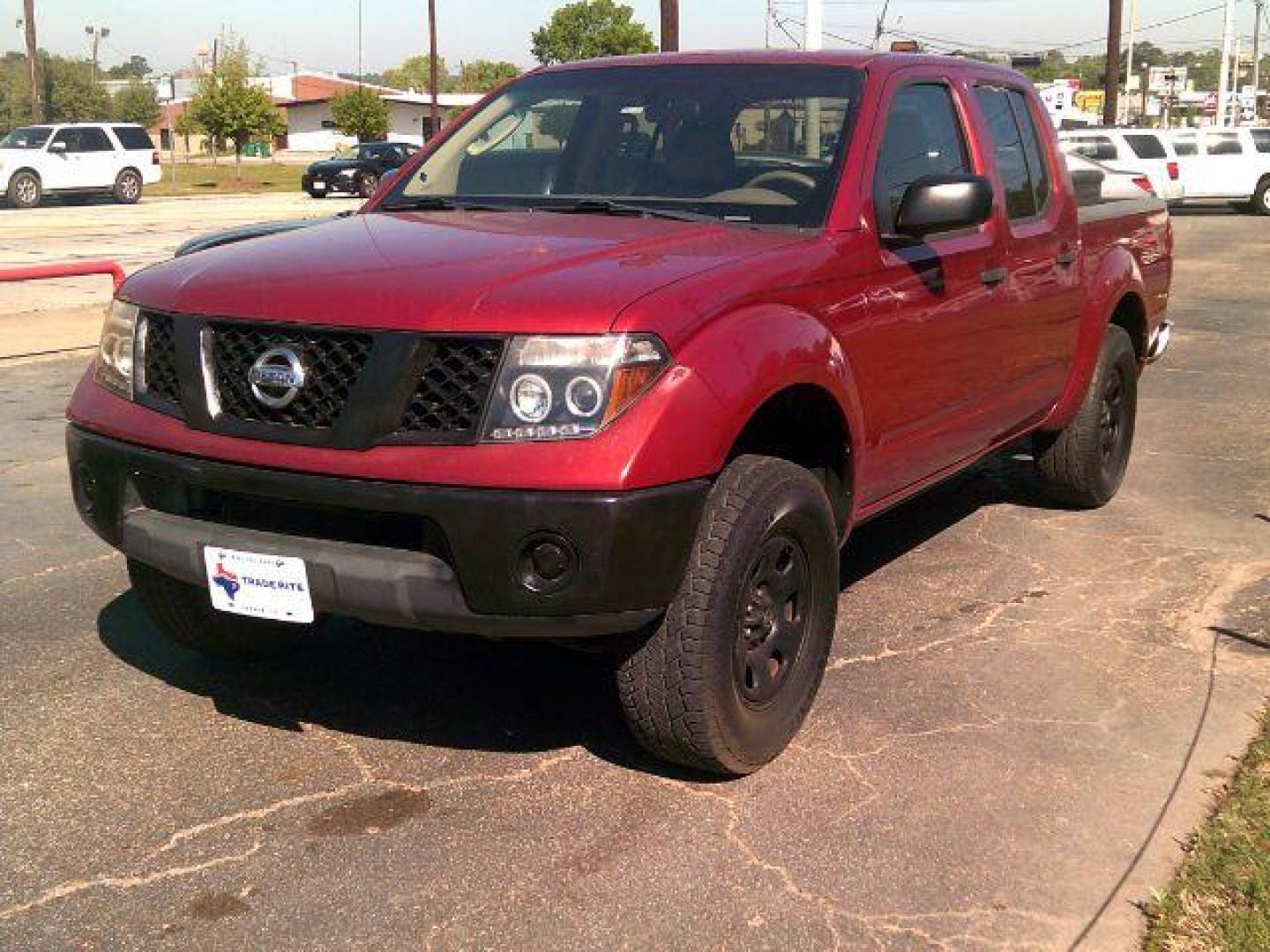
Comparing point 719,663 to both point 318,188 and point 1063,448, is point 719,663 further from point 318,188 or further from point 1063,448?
point 318,188

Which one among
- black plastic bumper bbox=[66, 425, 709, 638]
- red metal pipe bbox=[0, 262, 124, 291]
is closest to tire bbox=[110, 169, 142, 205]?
red metal pipe bbox=[0, 262, 124, 291]

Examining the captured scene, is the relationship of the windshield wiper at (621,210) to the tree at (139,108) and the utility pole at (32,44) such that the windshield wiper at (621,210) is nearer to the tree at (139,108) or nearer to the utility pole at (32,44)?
the utility pole at (32,44)

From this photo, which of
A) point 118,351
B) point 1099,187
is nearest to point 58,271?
point 118,351

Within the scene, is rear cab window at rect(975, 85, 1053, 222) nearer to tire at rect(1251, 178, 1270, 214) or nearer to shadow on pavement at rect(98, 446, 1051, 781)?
shadow on pavement at rect(98, 446, 1051, 781)

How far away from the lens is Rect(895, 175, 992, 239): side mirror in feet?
13.1

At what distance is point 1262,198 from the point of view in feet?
97.8

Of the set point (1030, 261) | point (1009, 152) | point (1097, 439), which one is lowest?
point (1097, 439)

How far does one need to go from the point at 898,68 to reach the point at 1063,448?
214cm

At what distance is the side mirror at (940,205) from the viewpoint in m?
3.99

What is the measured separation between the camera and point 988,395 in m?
4.83

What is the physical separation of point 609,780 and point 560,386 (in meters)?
1.16

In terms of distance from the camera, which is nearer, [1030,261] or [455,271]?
[455,271]

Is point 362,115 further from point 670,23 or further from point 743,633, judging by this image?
point 743,633

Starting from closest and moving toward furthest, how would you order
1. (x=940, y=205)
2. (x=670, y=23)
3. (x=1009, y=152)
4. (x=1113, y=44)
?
(x=940, y=205) → (x=1009, y=152) → (x=670, y=23) → (x=1113, y=44)
